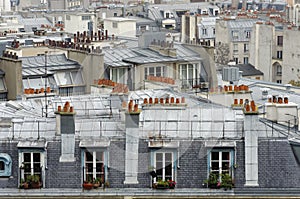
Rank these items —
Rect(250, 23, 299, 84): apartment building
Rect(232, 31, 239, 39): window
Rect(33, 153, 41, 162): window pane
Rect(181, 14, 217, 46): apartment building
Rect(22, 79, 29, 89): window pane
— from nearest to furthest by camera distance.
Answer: Rect(33, 153, 41, 162): window pane < Rect(22, 79, 29, 89): window pane < Rect(250, 23, 299, 84): apartment building < Rect(232, 31, 239, 39): window < Rect(181, 14, 217, 46): apartment building

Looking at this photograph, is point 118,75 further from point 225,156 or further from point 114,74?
point 225,156

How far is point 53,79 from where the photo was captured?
1804 inches

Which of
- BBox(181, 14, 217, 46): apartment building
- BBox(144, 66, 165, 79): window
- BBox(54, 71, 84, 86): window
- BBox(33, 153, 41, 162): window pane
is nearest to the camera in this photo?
BBox(33, 153, 41, 162): window pane

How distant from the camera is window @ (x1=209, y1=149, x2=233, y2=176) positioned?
28766 millimetres

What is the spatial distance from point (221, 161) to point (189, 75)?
15.6 metres

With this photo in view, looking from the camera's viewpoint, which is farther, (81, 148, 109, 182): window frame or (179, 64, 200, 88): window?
(179, 64, 200, 88): window

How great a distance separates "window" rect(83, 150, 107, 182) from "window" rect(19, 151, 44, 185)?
3.61 feet

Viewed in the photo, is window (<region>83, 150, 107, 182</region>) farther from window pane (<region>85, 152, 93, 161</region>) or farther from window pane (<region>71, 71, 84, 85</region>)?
window pane (<region>71, 71, 84, 85</region>)

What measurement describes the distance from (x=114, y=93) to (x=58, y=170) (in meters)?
8.22

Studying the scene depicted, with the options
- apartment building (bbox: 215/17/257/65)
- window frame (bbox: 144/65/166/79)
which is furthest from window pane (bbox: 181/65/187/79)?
apartment building (bbox: 215/17/257/65)

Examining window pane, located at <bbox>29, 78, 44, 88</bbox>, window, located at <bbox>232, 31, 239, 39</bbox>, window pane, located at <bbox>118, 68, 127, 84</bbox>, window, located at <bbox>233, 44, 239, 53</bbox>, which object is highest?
window pane, located at <bbox>118, 68, 127, 84</bbox>

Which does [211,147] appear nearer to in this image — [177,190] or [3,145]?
[177,190]

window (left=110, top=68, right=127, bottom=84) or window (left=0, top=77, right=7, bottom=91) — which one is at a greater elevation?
window (left=110, top=68, right=127, bottom=84)

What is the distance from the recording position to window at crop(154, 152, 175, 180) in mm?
28734
